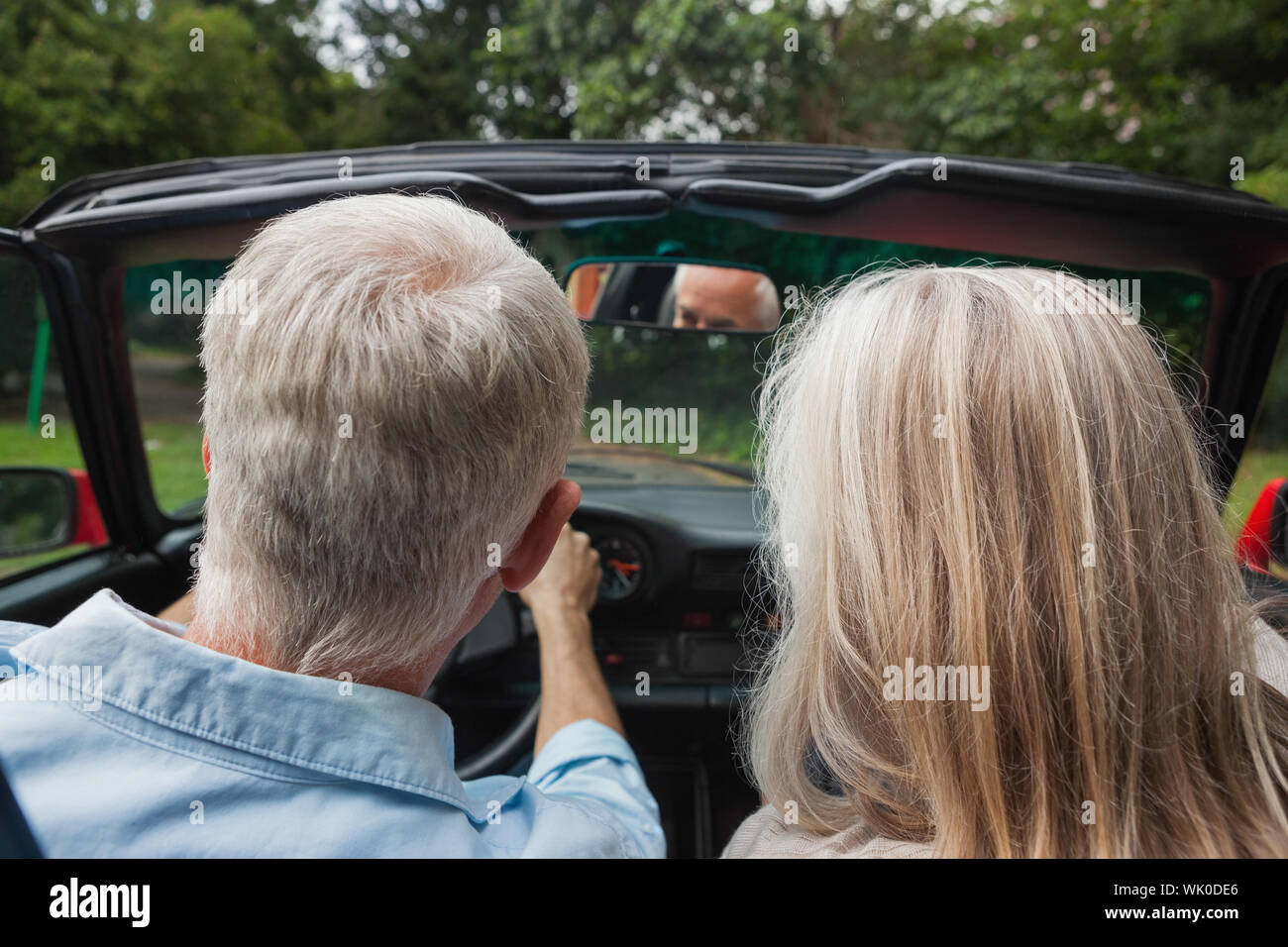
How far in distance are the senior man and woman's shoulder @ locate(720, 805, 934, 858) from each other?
29cm

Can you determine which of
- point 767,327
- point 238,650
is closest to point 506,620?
point 767,327

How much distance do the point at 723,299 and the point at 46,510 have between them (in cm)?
230

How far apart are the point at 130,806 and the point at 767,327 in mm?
1823

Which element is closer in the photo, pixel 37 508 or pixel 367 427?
pixel 367 427

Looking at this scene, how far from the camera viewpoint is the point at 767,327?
2328 millimetres

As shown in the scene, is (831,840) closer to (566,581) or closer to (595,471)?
(566,581)

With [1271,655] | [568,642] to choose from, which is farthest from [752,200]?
[1271,655]

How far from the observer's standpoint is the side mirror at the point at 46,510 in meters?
2.74

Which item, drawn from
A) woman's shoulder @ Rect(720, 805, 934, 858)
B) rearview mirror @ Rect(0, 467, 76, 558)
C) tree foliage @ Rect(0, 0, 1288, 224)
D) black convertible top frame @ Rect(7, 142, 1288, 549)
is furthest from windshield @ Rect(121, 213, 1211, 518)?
tree foliage @ Rect(0, 0, 1288, 224)

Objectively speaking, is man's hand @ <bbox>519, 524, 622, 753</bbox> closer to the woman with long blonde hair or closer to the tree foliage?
the woman with long blonde hair

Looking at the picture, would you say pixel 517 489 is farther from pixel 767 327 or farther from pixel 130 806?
pixel 767 327

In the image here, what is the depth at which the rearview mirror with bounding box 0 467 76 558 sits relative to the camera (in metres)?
2.74

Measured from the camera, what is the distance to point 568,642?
2.06m

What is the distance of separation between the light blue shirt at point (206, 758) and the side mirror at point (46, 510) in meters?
1.99
